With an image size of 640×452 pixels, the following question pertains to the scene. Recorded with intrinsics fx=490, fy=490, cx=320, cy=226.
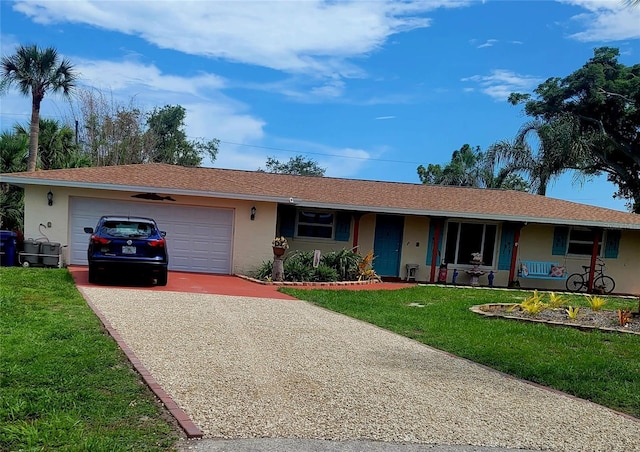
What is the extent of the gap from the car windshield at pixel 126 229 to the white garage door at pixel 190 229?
3555 mm

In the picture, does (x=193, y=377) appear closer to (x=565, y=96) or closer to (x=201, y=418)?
(x=201, y=418)

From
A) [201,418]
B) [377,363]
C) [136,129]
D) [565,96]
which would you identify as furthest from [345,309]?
[565,96]

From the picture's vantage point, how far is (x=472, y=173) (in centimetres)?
3722

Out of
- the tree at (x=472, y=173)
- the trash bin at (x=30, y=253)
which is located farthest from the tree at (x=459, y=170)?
the trash bin at (x=30, y=253)

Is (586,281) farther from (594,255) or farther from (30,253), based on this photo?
(30,253)

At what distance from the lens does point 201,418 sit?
4062 mm

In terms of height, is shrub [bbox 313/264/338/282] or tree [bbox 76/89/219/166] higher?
tree [bbox 76/89/219/166]

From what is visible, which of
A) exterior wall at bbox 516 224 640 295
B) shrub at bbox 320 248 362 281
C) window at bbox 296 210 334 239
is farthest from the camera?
exterior wall at bbox 516 224 640 295

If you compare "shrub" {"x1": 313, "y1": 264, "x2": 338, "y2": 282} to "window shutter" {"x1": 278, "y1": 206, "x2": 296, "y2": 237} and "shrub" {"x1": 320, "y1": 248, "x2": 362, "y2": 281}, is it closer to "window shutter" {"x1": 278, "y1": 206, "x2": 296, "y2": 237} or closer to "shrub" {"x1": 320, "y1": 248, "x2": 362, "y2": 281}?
"shrub" {"x1": 320, "y1": 248, "x2": 362, "y2": 281}

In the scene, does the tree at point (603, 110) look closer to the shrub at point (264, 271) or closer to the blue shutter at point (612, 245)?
the blue shutter at point (612, 245)

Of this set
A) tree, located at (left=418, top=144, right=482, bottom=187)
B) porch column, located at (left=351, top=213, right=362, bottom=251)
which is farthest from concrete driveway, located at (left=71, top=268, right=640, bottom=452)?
tree, located at (left=418, top=144, right=482, bottom=187)

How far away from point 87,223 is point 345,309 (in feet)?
28.2

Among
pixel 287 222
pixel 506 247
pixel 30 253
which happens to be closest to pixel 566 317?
pixel 506 247

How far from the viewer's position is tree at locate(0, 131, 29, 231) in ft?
54.2
